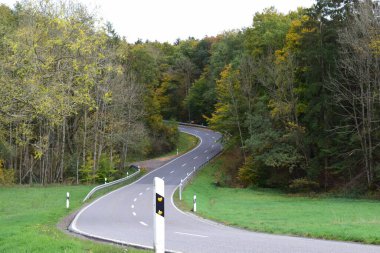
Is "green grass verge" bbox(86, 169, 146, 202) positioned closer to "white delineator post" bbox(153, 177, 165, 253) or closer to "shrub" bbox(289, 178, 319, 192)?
"shrub" bbox(289, 178, 319, 192)

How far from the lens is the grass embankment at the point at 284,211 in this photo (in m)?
15.2

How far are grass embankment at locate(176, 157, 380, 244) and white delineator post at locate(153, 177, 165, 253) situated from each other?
7.99 m

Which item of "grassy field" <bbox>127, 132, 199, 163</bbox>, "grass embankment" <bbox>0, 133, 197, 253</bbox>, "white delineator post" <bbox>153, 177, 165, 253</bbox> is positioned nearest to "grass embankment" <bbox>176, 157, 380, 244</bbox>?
"grass embankment" <bbox>0, 133, 197, 253</bbox>

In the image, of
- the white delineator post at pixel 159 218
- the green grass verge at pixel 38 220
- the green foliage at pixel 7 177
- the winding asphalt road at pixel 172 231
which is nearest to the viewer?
the white delineator post at pixel 159 218

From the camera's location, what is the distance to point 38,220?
19438 mm

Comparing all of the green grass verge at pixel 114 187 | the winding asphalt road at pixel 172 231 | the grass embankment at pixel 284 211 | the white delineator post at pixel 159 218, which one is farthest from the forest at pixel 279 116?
the white delineator post at pixel 159 218

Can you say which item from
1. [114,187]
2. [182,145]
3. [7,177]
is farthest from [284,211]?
[182,145]

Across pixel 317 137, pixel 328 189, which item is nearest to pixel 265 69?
pixel 317 137

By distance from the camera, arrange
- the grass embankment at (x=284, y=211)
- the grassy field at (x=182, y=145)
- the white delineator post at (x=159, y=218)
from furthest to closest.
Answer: the grassy field at (x=182, y=145) < the grass embankment at (x=284, y=211) < the white delineator post at (x=159, y=218)

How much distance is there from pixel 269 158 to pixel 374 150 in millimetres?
9554

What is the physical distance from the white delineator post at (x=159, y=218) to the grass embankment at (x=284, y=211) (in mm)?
7993

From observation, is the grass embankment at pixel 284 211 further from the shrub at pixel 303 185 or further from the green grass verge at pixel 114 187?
the green grass verge at pixel 114 187

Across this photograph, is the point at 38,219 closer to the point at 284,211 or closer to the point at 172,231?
the point at 172,231

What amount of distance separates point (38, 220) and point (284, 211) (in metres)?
14.2
